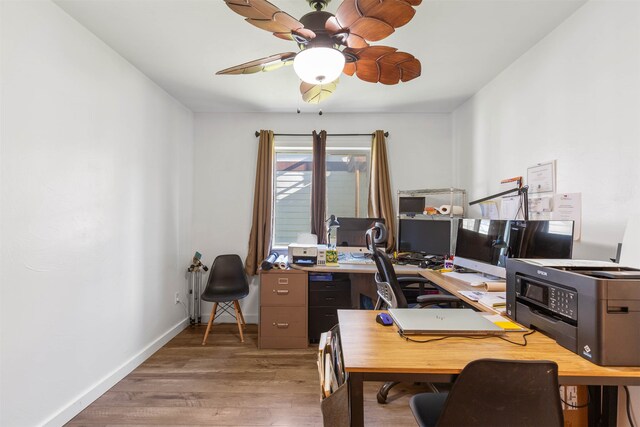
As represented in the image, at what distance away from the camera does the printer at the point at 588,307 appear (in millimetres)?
986

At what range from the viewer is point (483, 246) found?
7.36 ft

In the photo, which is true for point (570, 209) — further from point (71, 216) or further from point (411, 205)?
point (71, 216)

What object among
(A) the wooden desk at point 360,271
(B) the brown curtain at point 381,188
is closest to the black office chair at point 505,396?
(A) the wooden desk at point 360,271

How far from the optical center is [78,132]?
6.25 ft

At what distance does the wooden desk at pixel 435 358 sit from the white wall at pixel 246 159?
100 inches

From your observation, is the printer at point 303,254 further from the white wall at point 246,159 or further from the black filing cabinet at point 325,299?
the white wall at point 246,159

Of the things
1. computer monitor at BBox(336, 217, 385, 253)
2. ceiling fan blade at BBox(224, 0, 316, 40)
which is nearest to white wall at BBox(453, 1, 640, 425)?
computer monitor at BBox(336, 217, 385, 253)

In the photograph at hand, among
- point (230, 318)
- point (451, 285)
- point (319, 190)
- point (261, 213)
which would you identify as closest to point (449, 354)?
point (451, 285)

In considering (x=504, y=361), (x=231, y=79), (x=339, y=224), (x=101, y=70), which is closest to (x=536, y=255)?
(x=504, y=361)

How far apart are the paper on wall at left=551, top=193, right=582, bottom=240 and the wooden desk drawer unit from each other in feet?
6.85

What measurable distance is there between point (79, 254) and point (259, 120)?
7.70 ft

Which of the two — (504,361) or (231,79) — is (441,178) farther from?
(504,361)

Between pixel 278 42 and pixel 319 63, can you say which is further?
pixel 278 42

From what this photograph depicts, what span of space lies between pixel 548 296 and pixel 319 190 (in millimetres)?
2499
